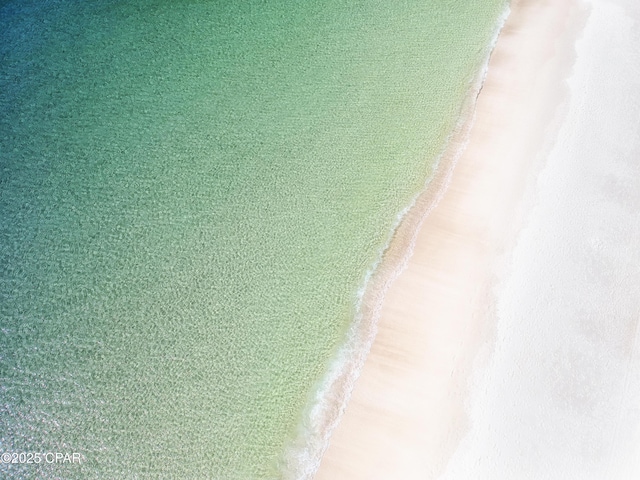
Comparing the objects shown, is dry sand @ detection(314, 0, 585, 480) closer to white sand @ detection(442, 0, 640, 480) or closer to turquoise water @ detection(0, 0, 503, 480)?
white sand @ detection(442, 0, 640, 480)

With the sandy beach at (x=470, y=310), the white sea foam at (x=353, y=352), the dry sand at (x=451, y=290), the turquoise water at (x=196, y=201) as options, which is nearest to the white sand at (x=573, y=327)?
the sandy beach at (x=470, y=310)

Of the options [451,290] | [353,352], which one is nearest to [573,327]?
[451,290]

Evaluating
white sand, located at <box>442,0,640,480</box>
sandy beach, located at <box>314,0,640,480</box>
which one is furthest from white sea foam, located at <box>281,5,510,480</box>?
white sand, located at <box>442,0,640,480</box>

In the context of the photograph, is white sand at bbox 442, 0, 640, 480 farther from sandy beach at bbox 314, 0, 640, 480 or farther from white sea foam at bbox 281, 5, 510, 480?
white sea foam at bbox 281, 5, 510, 480

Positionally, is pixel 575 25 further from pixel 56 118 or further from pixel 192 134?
pixel 56 118

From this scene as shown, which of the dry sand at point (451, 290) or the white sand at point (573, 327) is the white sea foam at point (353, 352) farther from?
the white sand at point (573, 327)

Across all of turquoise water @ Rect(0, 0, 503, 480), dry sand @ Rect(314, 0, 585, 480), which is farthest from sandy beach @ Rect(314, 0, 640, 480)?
turquoise water @ Rect(0, 0, 503, 480)

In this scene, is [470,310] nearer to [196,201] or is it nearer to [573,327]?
[573,327]
